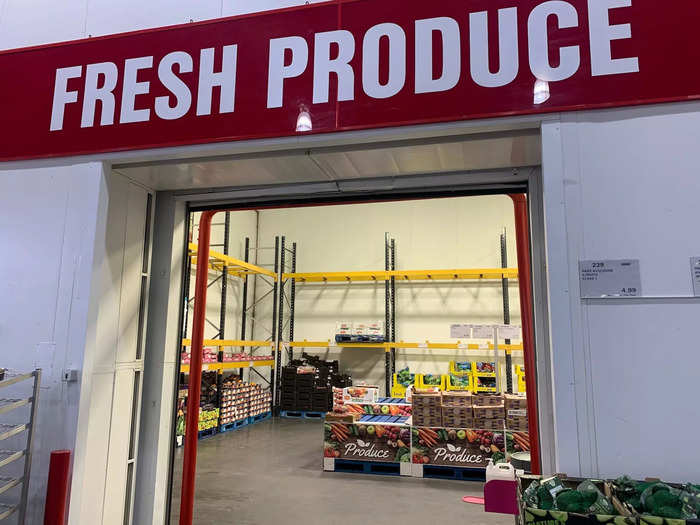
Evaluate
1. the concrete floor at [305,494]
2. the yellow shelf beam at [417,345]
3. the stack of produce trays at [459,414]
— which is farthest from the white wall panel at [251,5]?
the yellow shelf beam at [417,345]

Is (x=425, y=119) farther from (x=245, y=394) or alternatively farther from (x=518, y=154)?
(x=245, y=394)

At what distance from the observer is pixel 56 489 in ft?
8.09

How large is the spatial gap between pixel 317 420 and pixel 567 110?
10.2 meters

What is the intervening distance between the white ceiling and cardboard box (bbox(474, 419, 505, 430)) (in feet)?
15.9

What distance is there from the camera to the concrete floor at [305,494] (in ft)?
16.9

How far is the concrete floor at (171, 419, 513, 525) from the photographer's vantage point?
5.14 m

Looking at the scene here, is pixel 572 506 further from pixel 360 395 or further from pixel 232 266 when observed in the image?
pixel 232 266

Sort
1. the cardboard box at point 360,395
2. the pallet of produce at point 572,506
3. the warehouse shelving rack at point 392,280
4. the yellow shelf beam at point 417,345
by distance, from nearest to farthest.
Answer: the pallet of produce at point 572,506 < the cardboard box at point 360,395 < the yellow shelf beam at point 417,345 < the warehouse shelving rack at point 392,280

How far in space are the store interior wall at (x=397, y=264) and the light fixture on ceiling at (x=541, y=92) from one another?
9380 millimetres

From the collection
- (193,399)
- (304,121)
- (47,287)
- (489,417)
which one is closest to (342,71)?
(304,121)

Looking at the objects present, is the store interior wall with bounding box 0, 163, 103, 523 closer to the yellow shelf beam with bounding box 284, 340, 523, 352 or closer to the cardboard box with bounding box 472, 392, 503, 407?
the cardboard box with bounding box 472, 392, 503, 407

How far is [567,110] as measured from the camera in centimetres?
230

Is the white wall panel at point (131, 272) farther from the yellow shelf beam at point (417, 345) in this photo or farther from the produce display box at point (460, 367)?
the produce display box at point (460, 367)

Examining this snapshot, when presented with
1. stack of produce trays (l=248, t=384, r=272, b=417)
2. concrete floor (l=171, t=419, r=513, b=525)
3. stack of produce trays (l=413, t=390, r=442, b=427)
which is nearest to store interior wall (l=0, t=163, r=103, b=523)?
concrete floor (l=171, t=419, r=513, b=525)
